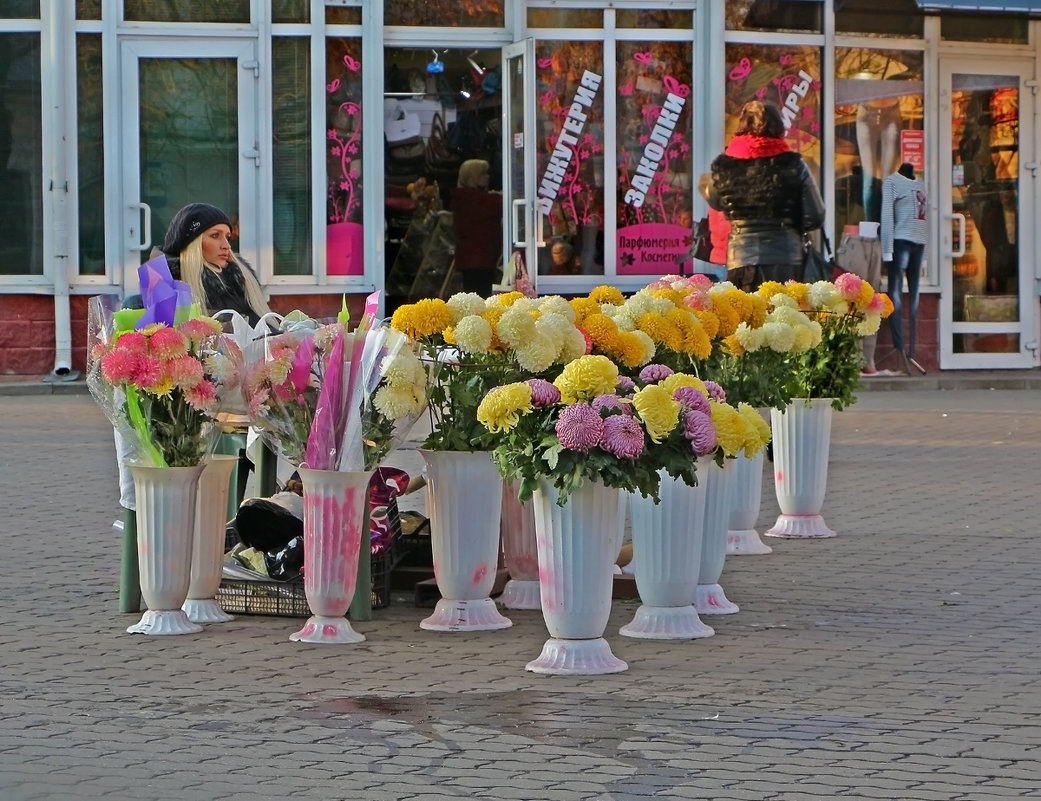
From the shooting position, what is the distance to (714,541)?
773 cm

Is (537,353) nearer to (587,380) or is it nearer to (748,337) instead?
(587,380)

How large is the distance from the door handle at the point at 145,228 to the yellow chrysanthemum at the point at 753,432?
1223 centimetres

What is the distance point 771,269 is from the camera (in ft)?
43.0

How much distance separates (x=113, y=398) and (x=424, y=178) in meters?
13.2

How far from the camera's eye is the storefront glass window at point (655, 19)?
1966cm

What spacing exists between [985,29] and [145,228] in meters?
9.08

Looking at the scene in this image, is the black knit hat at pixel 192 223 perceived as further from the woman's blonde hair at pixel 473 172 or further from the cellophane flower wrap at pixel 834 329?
the woman's blonde hair at pixel 473 172

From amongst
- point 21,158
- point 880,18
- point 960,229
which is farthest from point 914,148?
point 21,158

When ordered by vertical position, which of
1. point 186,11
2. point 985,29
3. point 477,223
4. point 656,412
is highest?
point 985,29

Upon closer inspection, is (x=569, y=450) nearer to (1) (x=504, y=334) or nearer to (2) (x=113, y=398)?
(1) (x=504, y=334)

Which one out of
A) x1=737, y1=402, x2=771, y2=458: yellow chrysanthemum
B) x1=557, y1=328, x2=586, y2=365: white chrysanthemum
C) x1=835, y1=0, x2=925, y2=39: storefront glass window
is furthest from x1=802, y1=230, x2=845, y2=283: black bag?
x1=835, y1=0, x2=925, y2=39: storefront glass window

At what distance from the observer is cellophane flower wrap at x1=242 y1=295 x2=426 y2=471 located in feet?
23.1

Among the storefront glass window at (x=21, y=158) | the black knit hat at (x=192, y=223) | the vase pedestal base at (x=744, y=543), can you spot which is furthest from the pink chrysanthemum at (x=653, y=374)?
the storefront glass window at (x=21, y=158)

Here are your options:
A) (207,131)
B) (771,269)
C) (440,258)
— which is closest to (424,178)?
(440,258)
